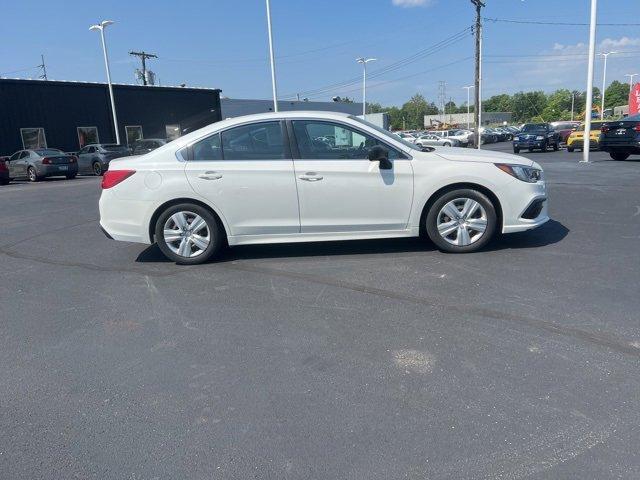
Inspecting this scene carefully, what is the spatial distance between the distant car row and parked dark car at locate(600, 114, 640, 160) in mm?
17137

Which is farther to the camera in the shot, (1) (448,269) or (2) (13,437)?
(1) (448,269)

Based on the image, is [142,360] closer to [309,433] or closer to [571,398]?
[309,433]

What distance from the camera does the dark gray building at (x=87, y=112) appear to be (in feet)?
96.7

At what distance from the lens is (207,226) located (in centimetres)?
587

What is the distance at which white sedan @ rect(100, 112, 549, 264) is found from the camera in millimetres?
5688

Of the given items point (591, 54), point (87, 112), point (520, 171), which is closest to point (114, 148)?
point (87, 112)

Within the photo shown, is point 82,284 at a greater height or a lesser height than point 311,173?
lesser

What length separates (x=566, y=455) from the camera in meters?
2.48

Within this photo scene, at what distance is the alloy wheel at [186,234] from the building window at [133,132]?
3227cm

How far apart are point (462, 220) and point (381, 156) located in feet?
3.81

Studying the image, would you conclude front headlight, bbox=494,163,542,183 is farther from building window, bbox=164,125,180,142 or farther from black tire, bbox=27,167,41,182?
building window, bbox=164,125,180,142

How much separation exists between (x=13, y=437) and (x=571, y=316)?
12.4ft

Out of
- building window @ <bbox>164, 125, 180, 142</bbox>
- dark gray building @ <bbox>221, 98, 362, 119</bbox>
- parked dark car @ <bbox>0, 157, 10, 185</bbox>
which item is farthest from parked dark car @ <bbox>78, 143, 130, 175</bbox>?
dark gray building @ <bbox>221, 98, 362, 119</bbox>

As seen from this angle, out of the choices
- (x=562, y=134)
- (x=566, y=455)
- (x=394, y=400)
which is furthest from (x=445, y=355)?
(x=562, y=134)
